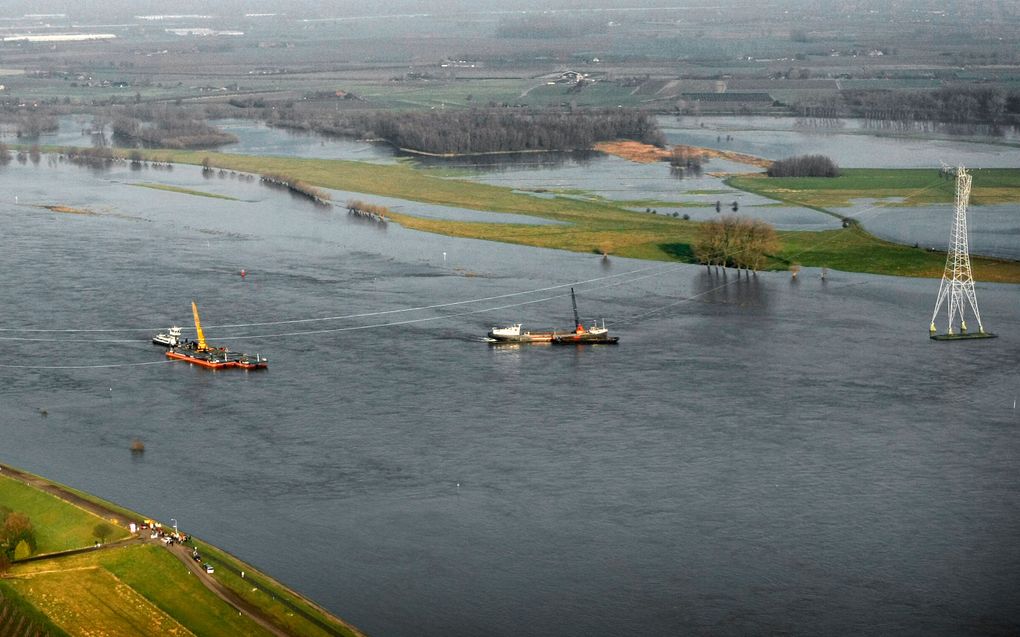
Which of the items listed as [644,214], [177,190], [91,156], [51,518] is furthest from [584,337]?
[91,156]

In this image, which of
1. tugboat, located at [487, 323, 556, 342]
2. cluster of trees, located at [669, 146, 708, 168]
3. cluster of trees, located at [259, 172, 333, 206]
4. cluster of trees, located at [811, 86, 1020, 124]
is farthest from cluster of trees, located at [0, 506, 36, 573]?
cluster of trees, located at [811, 86, 1020, 124]

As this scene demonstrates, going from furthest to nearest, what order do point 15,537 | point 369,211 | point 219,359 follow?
point 369,211 < point 219,359 < point 15,537

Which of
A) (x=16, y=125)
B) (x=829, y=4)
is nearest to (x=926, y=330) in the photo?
(x=16, y=125)

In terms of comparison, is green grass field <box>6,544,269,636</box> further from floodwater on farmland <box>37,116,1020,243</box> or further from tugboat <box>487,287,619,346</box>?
floodwater on farmland <box>37,116,1020,243</box>

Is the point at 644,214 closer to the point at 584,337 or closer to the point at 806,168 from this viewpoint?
the point at 806,168

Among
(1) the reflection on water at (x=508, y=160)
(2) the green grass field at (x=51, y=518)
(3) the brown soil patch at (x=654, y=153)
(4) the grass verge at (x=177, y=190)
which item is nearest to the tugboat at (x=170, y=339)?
(2) the green grass field at (x=51, y=518)

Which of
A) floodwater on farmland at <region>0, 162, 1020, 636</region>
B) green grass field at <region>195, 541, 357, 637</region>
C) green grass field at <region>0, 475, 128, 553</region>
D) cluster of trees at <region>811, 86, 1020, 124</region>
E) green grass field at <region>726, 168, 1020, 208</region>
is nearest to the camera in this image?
green grass field at <region>195, 541, 357, 637</region>
